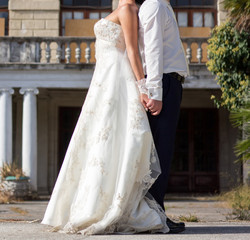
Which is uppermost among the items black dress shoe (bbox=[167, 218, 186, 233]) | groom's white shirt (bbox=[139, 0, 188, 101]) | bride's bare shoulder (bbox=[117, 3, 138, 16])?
bride's bare shoulder (bbox=[117, 3, 138, 16])

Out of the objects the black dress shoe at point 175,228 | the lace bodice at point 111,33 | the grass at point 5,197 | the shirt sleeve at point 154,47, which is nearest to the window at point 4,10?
the grass at point 5,197

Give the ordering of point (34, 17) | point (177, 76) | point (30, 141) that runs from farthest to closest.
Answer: point (34, 17), point (30, 141), point (177, 76)

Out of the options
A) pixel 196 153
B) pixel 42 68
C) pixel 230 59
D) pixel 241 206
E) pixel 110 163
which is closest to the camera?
pixel 110 163

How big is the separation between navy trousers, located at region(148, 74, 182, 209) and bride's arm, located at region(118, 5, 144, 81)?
22 cm

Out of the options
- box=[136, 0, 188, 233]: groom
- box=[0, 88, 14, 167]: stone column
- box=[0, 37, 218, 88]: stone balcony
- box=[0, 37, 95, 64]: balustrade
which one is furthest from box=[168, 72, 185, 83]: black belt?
box=[0, 88, 14, 167]: stone column

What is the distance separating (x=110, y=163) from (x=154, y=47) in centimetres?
89

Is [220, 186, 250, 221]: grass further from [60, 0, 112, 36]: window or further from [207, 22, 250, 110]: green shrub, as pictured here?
[60, 0, 112, 36]: window

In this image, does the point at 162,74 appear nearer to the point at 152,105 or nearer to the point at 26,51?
the point at 152,105

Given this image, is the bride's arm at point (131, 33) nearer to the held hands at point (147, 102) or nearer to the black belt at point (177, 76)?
the held hands at point (147, 102)

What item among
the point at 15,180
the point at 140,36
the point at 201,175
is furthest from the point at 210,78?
the point at 140,36

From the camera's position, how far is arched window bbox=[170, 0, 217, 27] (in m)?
16.6

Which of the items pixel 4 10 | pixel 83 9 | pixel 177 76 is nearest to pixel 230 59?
pixel 83 9

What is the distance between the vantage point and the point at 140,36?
15.4 ft

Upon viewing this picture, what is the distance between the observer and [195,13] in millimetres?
16672
